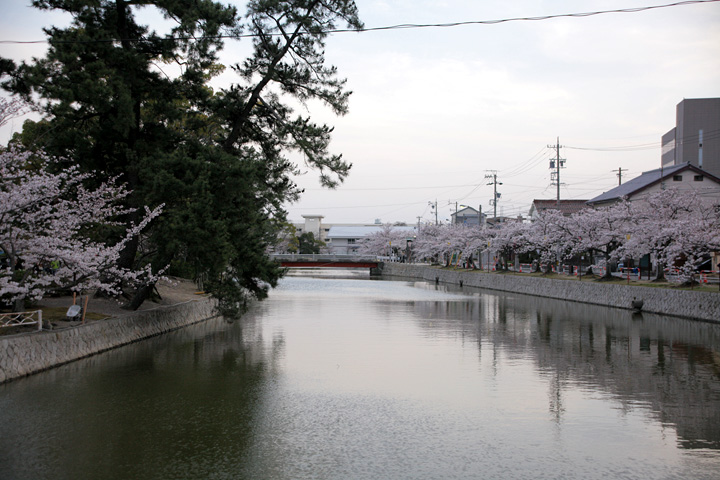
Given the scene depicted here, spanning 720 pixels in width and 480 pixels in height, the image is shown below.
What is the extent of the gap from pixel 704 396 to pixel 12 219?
50.0ft

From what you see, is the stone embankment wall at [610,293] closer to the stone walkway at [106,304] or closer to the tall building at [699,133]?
the stone walkway at [106,304]

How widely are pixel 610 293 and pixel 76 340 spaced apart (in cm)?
2740

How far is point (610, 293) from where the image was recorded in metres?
34.4

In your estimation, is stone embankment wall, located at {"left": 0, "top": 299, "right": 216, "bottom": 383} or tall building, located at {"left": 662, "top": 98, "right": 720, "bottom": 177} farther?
tall building, located at {"left": 662, "top": 98, "right": 720, "bottom": 177}

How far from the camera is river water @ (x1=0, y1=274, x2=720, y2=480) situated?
8.69 meters

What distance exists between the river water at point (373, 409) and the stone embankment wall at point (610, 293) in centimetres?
435

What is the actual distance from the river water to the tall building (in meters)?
50.7

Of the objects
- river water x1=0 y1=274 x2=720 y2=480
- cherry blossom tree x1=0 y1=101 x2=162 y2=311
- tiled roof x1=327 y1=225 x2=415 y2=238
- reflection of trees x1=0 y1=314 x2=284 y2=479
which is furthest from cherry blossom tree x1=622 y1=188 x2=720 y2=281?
tiled roof x1=327 y1=225 x2=415 y2=238

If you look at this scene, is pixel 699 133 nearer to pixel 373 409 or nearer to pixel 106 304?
pixel 106 304

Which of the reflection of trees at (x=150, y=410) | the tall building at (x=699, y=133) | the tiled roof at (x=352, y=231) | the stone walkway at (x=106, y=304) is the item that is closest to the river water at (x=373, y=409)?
the reflection of trees at (x=150, y=410)

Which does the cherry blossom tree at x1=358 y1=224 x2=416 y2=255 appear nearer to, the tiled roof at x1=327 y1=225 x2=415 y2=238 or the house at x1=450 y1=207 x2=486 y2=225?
the house at x1=450 y1=207 x2=486 y2=225

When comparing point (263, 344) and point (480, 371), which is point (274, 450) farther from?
point (263, 344)

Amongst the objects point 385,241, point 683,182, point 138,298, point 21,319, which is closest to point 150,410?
point 21,319

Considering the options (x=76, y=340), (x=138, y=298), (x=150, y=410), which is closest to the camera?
(x=150, y=410)
